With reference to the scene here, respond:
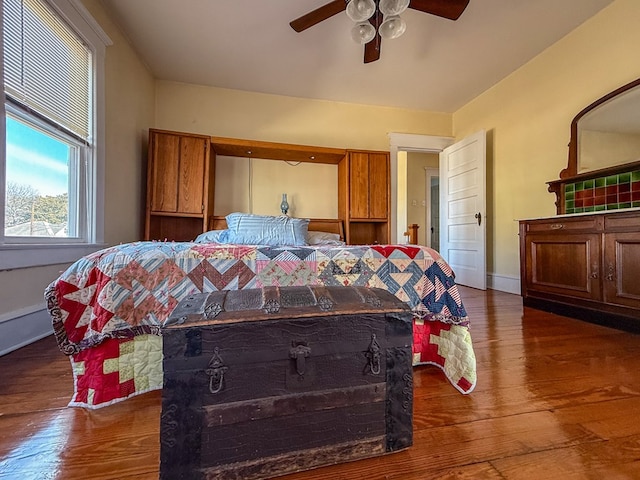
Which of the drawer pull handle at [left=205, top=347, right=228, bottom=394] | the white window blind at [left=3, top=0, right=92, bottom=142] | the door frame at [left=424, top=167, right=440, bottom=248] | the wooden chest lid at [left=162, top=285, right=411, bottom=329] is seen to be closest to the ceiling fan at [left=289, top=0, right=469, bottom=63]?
the white window blind at [left=3, top=0, right=92, bottom=142]

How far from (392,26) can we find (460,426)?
2.47 m

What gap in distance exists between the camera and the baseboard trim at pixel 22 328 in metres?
1.55

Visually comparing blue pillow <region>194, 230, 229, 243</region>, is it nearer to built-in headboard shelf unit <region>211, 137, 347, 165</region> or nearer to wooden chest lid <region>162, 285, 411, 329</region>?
built-in headboard shelf unit <region>211, 137, 347, 165</region>

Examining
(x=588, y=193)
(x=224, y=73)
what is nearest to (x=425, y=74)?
(x=588, y=193)

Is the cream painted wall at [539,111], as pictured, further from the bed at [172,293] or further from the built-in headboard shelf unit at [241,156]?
the bed at [172,293]

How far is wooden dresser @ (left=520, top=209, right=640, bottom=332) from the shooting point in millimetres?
1939

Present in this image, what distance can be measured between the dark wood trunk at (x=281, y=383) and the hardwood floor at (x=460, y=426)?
0.32 ft

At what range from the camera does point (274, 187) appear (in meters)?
3.62

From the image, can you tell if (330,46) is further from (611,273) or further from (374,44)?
(611,273)

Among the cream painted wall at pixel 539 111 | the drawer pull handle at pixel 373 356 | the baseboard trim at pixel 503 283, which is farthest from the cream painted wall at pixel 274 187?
the drawer pull handle at pixel 373 356

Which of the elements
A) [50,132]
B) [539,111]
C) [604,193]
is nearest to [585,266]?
[604,193]

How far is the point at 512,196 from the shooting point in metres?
3.38

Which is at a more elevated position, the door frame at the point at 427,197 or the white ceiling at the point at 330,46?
the white ceiling at the point at 330,46

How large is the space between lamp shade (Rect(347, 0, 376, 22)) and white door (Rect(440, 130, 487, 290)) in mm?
2404
